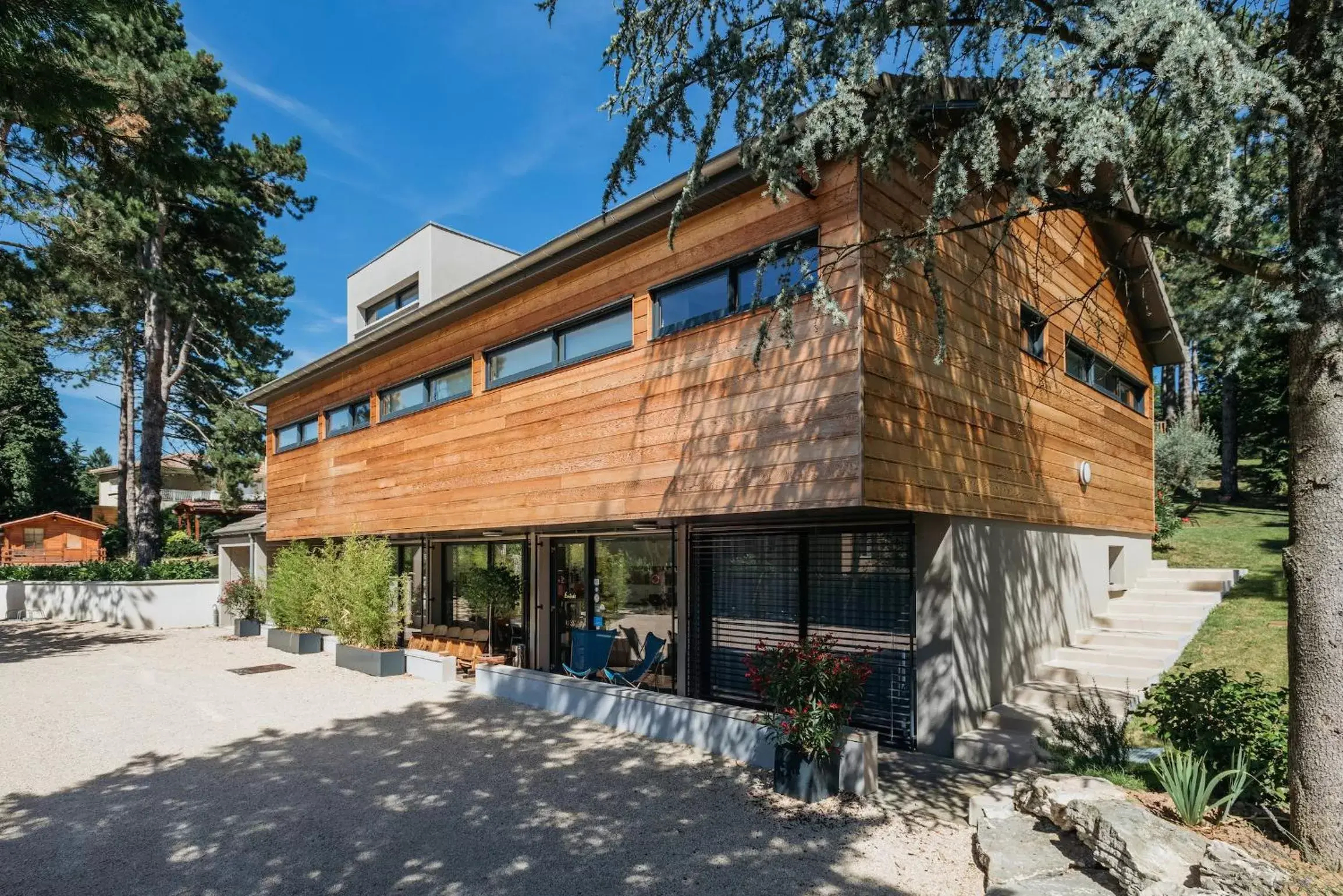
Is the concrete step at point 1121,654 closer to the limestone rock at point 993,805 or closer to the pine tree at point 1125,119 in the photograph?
the limestone rock at point 993,805

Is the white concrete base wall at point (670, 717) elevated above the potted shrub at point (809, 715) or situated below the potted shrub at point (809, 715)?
below

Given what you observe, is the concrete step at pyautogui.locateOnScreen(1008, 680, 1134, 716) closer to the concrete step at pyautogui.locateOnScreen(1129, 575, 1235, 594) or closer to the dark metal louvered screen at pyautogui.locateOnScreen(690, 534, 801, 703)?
the dark metal louvered screen at pyautogui.locateOnScreen(690, 534, 801, 703)

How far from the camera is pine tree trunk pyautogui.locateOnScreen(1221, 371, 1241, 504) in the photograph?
23875 millimetres

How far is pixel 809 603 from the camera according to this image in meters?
8.79

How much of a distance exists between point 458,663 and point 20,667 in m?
8.58

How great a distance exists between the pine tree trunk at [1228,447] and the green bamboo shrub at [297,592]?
2594 cm

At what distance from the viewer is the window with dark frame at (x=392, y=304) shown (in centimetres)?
1905

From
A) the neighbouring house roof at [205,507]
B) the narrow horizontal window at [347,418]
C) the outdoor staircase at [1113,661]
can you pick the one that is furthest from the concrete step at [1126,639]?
the neighbouring house roof at [205,507]

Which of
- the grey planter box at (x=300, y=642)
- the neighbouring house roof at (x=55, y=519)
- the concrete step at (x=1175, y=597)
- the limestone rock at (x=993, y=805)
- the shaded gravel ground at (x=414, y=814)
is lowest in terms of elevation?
the grey planter box at (x=300, y=642)

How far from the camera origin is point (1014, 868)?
180 inches

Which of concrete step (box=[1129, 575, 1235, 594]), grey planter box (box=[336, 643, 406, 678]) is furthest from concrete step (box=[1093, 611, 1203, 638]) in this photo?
grey planter box (box=[336, 643, 406, 678])

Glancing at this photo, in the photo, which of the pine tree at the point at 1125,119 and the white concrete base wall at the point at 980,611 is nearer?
the pine tree at the point at 1125,119

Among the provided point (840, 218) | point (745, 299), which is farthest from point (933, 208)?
point (745, 299)

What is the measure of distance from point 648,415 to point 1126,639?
292 inches
